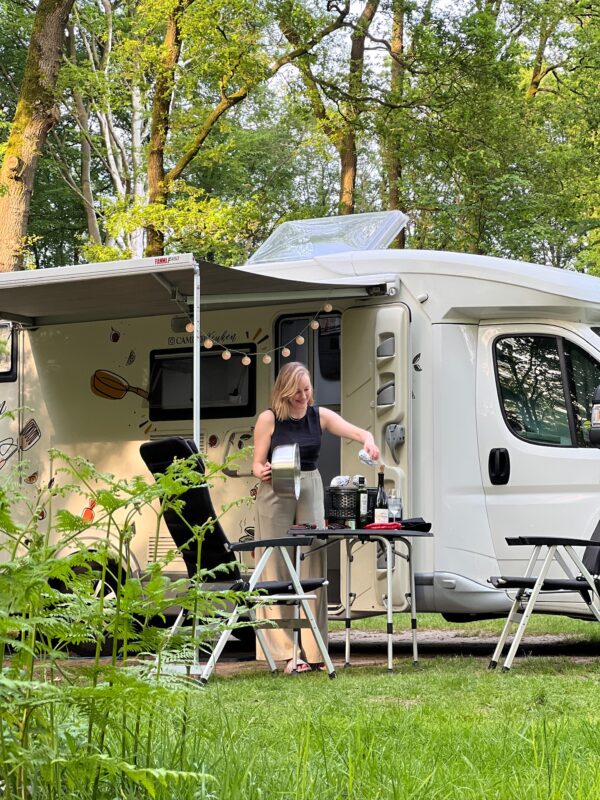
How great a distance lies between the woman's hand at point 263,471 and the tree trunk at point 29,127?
5829 millimetres

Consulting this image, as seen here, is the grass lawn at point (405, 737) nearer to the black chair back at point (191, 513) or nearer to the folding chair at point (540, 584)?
the folding chair at point (540, 584)

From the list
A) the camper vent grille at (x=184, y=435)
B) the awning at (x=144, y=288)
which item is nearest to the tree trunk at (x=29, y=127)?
the awning at (x=144, y=288)

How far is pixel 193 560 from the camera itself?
754 centimetres

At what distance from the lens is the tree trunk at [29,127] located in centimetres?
1331

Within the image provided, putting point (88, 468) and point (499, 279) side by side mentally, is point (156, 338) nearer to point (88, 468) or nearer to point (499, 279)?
point (499, 279)

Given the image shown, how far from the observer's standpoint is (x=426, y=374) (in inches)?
353

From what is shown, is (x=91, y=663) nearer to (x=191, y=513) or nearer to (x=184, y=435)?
(x=191, y=513)

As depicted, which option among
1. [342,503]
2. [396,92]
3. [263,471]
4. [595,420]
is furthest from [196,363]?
[396,92]

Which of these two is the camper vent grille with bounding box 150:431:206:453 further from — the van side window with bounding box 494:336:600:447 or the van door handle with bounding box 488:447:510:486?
the van side window with bounding box 494:336:600:447

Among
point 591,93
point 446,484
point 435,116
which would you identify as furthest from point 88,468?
point 591,93

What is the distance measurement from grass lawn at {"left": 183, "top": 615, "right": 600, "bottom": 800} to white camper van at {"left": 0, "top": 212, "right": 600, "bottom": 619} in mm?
1589

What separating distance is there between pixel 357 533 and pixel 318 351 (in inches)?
88.7

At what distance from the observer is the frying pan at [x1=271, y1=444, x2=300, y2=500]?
8016 mm

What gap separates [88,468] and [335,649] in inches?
304
